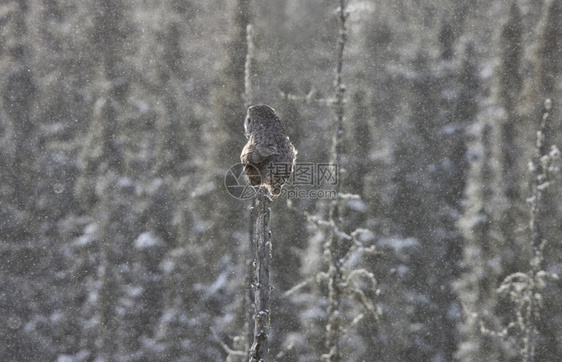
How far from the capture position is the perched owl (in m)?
3.59

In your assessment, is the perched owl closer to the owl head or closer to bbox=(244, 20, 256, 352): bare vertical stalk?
the owl head

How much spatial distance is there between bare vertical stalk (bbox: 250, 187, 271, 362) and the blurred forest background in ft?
16.8

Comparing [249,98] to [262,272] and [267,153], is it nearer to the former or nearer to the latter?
[267,153]

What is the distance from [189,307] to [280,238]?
198cm

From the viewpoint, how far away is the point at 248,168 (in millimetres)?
3617

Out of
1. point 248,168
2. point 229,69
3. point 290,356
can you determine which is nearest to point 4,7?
point 229,69

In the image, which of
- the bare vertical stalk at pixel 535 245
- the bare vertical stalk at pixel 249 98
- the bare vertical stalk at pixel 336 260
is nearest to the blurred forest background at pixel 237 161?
the bare vertical stalk at pixel 249 98

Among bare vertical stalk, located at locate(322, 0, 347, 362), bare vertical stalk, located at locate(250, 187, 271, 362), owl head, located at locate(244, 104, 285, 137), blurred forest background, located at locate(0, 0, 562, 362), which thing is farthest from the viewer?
blurred forest background, located at locate(0, 0, 562, 362)

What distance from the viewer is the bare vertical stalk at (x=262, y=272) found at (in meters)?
3.57

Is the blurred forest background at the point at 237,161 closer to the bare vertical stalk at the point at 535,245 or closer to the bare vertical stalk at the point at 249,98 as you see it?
the bare vertical stalk at the point at 249,98

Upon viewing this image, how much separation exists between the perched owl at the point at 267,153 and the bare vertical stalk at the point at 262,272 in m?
0.10

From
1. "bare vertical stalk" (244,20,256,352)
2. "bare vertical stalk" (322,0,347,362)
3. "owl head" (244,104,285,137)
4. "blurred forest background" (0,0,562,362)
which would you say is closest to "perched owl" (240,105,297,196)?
"owl head" (244,104,285,137)

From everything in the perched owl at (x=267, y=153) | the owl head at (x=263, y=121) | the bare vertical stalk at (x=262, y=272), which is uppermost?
the owl head at (x=263, y=121)

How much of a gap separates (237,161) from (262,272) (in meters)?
6.19
